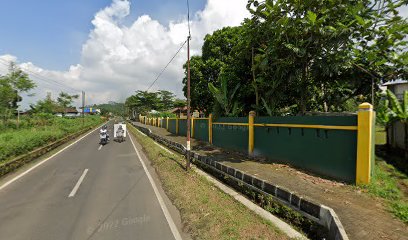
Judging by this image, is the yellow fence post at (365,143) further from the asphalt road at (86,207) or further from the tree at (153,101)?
the tree at (153,101)

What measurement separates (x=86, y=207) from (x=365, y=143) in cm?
754

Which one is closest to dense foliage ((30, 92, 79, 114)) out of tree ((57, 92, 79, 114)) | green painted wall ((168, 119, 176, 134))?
tree ((57, 92, 79, 114))

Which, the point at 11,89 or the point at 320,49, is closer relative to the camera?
the point at 320,49

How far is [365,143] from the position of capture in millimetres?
6328

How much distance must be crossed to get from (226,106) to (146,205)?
10.2 metres

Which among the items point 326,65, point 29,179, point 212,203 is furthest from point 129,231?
point 326,65

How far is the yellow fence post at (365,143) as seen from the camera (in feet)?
20.6

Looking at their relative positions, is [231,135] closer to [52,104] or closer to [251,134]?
[251,134]

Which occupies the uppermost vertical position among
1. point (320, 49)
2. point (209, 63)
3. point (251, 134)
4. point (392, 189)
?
point (209, 63)

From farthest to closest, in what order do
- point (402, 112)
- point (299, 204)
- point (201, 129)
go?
point (201, 129) < point (402, 112) < point (299, 204)

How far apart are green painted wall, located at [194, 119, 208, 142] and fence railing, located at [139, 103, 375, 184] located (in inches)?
184


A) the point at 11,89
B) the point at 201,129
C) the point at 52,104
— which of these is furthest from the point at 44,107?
the point at 201,129

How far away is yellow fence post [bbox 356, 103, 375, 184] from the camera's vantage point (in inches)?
247

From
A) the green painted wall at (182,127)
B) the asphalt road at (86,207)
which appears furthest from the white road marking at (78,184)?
the green painted wall at (182,127)
